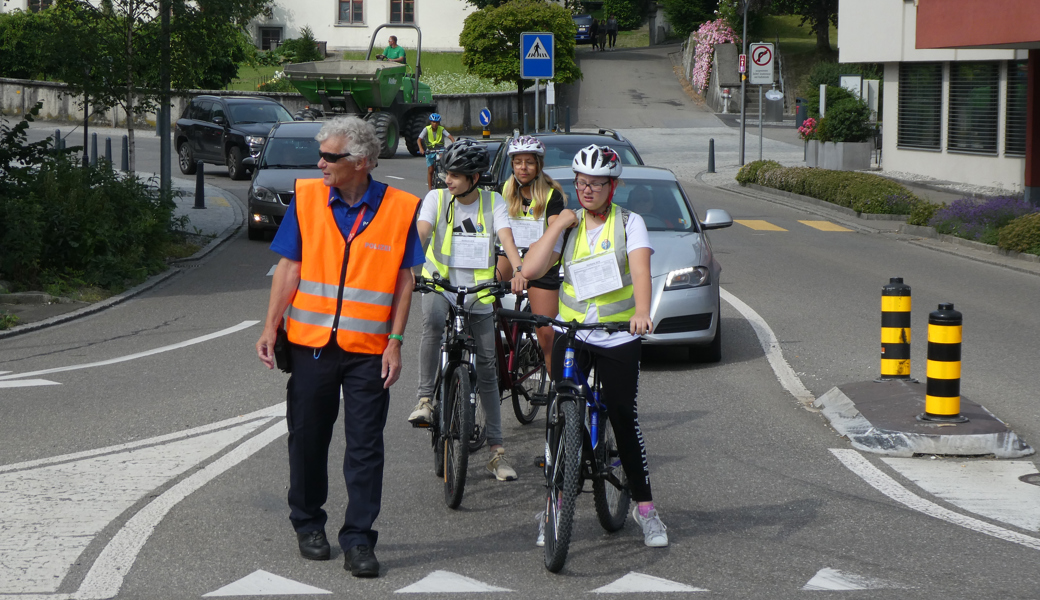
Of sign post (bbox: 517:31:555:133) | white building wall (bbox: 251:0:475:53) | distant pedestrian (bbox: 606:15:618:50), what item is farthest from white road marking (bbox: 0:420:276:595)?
distant pedestrian (bbox: 606:15:618:50)

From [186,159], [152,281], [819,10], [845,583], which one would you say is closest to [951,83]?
[186,159]

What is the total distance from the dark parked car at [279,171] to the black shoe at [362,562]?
12686 mm

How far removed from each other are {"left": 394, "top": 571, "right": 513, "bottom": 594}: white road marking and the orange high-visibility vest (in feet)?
3.18

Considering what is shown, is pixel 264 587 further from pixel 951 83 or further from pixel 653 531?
pixel 951 83

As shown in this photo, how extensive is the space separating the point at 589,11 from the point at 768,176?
2224 inches

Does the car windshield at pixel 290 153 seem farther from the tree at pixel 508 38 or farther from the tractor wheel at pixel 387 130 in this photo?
the tree at pixel 508 38

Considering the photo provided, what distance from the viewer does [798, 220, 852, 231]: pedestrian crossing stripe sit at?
20781 mm

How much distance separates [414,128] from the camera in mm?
35250

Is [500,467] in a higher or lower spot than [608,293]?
lower

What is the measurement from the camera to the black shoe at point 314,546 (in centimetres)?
→ 522

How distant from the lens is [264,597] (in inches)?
189

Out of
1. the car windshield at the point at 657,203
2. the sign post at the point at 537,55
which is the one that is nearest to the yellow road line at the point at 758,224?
the sign post at the point at 537,55

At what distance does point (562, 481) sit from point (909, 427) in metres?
3.09

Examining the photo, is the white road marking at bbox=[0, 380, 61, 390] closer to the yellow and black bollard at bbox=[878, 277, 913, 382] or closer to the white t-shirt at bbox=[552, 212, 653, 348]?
the white t-shirt at bbox=[552, 212, 653, 348]
